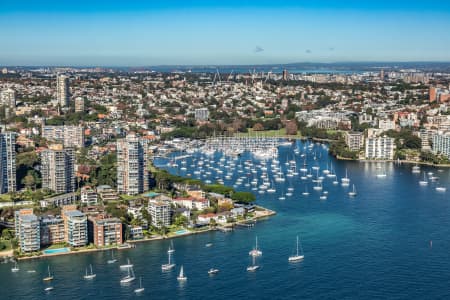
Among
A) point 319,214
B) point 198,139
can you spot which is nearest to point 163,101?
point 198,139

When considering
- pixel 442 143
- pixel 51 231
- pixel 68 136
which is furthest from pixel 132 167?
pixel 442 143

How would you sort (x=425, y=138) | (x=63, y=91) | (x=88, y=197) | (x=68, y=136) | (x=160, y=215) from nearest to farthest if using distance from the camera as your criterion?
(x=160, y=215)
(x=88, y=197)
(x=68, y=136)
(x=425, y=138)
(x=63, y=91)

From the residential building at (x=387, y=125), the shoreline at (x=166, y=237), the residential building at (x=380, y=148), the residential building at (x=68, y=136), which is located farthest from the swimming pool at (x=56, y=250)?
the residential building at (x=387, y=125)

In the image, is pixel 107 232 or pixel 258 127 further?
pixel 258 127

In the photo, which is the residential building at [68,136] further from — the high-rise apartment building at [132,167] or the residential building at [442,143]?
the residential building at [442,143]

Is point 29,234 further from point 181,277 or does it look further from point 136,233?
point 181,277

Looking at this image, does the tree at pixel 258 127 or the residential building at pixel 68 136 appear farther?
the tree at pixel 258 127
